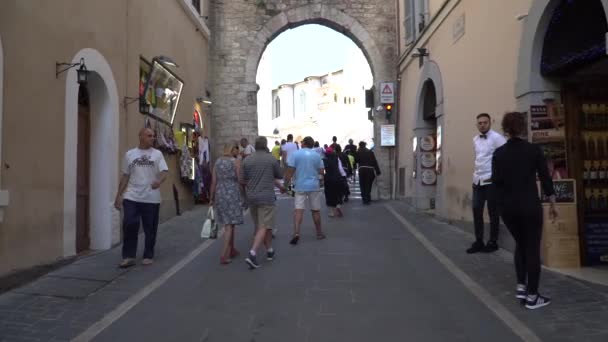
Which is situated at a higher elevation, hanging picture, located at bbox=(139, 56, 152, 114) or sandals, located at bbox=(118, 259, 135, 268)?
hanging picture, located at bbox=(139, 56, 152, 114)

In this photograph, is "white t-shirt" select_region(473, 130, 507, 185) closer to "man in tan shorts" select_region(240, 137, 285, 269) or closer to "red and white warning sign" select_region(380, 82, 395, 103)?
"man in tan shorts" select_region(240, 137, 285, 269)

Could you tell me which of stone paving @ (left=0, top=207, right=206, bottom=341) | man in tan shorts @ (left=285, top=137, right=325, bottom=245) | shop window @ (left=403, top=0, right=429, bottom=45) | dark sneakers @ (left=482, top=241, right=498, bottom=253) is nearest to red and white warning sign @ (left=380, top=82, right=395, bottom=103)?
shop window @ (left=403, top=0, right=429, bottom=45)

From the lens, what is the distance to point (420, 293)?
5.90 metres

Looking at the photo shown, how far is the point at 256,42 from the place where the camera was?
18406 mm

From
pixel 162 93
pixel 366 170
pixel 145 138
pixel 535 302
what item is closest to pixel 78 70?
pixel 145 138

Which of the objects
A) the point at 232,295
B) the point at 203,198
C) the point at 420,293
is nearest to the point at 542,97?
the point at 420,293

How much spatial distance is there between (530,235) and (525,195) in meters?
0.35

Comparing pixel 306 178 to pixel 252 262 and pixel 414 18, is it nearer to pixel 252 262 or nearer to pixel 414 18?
pixel 252 262

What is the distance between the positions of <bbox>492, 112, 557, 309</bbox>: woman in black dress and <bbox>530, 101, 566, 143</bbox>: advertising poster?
1806mm

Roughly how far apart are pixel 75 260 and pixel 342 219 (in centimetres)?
580

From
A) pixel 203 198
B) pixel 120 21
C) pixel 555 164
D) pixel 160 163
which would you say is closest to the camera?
pixel 555 164

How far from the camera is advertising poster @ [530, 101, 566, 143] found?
6.99 meters

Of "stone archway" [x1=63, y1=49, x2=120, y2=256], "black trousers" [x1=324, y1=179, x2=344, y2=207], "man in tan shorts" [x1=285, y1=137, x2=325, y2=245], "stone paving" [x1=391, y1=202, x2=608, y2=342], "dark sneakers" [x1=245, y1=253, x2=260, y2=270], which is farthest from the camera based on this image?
"black trousers" [x1=324, y1=179, x2=344, y2=207]

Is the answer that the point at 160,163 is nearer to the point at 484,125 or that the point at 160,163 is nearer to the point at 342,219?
the point at 484,125
